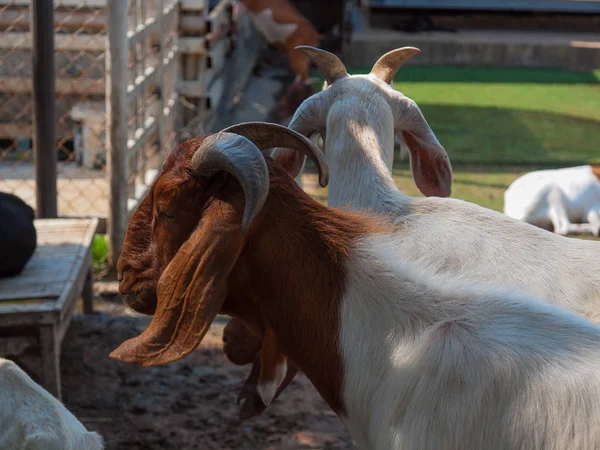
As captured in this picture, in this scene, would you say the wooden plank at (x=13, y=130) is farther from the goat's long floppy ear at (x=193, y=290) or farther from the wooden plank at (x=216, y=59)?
the goat's long floppy ear at (x=193, y=290)

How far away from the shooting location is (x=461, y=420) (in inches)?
78.4

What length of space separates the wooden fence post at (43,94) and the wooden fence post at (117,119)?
1.42 ft

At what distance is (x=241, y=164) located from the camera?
6.95ft

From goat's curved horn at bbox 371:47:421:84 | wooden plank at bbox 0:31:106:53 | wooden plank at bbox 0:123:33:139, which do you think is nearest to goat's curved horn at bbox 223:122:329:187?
goat's curved horn at bbox 371:47:421:84

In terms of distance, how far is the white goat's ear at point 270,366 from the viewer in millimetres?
2336

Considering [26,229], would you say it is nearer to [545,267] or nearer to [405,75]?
[545,267]

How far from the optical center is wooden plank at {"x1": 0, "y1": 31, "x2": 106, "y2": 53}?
7.30m

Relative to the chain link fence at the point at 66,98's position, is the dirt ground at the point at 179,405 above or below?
below

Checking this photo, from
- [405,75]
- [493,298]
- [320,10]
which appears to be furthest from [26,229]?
[320,10]

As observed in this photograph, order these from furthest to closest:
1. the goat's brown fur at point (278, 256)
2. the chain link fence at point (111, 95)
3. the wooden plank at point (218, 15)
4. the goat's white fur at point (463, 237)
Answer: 1. the wooden plank at point (218, 15)
2. the chain link fence at point (111, 95)
3. the goat's white fur at point (463, 237)
4. the goat's brown fur at point (278, 256)

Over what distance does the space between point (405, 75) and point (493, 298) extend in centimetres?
1069

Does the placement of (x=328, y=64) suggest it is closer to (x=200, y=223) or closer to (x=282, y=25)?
(x=200, y=223)

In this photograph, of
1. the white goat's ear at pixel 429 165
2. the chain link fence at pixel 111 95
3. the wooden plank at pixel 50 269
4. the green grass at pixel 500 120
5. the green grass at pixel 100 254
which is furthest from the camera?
the green grass at pixel 500 120

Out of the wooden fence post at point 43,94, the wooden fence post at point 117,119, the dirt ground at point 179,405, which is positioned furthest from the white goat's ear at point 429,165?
the wooden fence post at point 117,119
